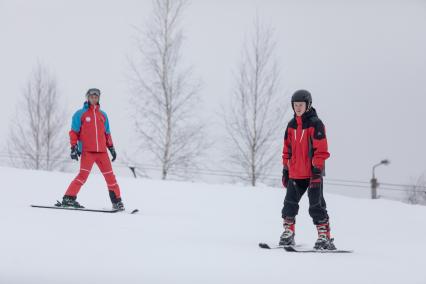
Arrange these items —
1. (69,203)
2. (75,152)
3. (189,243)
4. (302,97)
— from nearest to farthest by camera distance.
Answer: (302,97) < (189,243) < (75,152) < (69,203)

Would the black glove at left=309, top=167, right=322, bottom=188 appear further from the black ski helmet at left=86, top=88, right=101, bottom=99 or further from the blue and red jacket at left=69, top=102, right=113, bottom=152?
the black ski helmet at left=86, top=88, right=101, bottom=99

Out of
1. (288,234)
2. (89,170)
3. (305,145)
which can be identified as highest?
(305,145)

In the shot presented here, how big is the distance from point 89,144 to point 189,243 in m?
3.65

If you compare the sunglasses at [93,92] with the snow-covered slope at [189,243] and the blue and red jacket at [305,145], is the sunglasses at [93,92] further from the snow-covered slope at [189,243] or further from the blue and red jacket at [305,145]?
the blue and red jacket at [305,145]

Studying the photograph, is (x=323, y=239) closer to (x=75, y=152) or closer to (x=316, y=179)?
(x=316, y=179)

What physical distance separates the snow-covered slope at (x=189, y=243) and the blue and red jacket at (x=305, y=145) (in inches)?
42.0

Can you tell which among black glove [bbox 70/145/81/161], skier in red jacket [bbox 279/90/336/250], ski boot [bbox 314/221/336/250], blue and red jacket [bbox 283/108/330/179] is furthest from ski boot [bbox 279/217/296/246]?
black glove [bbox 70/145/81/161]

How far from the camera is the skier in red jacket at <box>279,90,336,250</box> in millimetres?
6039

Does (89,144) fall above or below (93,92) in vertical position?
below

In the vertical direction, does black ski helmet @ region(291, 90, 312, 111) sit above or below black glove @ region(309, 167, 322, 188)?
above

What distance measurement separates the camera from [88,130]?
9195 millimetres

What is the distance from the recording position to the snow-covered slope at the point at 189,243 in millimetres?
4680

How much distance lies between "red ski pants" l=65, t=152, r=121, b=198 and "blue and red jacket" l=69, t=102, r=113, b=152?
0.41 ft

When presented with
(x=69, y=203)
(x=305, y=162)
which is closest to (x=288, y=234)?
(x=305, y=162)
